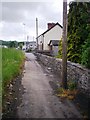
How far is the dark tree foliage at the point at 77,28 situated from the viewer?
16.2 meters

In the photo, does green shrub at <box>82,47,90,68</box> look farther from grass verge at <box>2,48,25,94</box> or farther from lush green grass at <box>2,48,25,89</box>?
lush green grass at <box>2,48,25,89</box>

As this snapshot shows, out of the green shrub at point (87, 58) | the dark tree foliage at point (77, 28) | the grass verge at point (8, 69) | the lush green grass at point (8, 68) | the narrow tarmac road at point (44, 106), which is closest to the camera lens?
the narrow tarmac road at point (44, 106)

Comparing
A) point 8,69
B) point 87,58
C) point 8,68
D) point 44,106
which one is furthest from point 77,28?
point 44,106

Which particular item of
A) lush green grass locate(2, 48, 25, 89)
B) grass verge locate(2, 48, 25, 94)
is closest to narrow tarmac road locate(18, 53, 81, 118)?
grass verge locate(2, 48, 25, 94)

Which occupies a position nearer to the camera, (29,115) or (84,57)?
(29,115)

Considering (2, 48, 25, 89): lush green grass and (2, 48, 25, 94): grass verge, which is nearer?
(2, 48, 25, 94): grass verge

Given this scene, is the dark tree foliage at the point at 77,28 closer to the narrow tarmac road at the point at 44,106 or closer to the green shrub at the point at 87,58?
the narrow tarmac road at the point at 44,106

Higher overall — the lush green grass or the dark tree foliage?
the dark tree foliage

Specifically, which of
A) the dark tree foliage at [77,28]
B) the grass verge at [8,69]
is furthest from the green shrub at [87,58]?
the dark tree foliage at [77,28]

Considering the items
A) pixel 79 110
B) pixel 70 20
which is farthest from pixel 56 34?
pixel 79 110

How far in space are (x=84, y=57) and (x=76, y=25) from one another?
639 centimetres

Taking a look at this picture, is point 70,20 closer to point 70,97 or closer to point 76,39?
point 76,39

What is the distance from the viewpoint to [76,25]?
56.7 feet

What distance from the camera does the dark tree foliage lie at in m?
16.2
